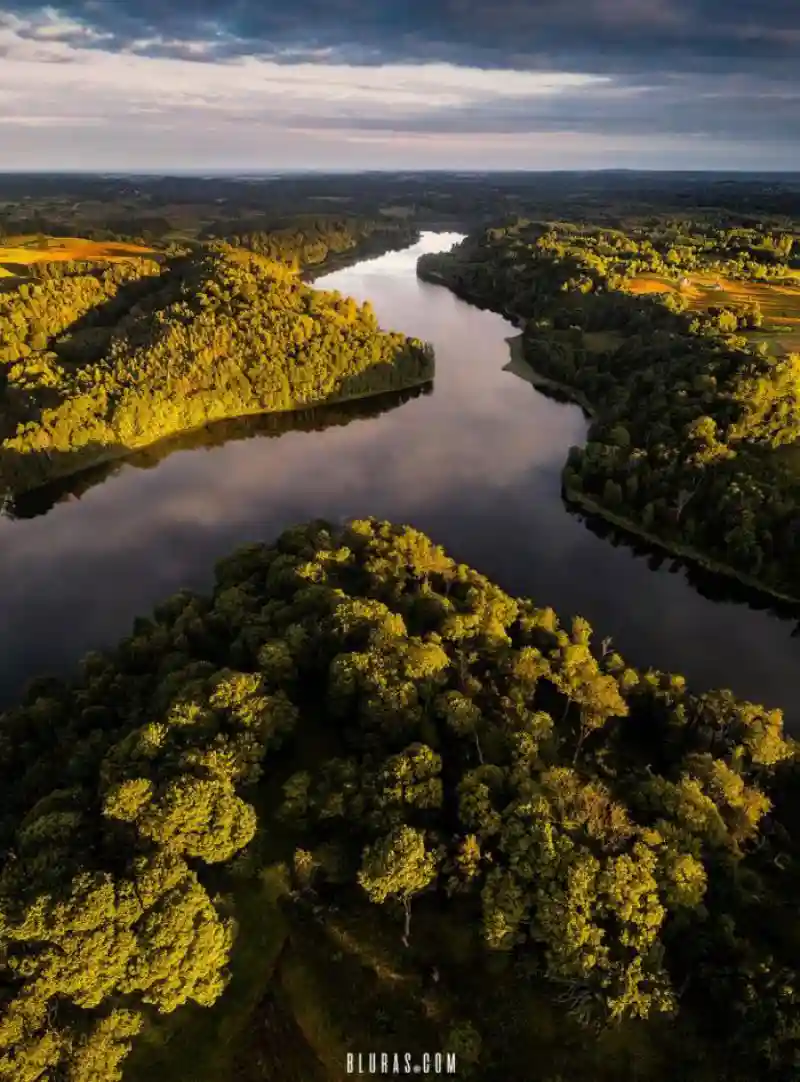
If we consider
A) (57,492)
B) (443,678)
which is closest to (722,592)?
(443,678)

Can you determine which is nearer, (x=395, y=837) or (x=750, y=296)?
(x=395, y=837)

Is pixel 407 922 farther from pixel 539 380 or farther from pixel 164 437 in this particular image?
pixel 539 380

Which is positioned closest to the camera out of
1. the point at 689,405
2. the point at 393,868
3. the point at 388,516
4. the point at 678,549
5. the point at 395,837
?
the point at 393,868

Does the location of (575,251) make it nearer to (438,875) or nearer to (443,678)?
(443,678)

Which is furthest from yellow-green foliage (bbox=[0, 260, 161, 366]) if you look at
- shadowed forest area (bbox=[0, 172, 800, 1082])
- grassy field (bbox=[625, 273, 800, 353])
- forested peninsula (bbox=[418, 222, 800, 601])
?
grassy field (bbox=[625, 273, 800, 353])

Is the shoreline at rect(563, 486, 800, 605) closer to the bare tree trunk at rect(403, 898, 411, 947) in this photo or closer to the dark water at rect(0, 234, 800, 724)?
the dark water at rect(0, 234, 800, 724)

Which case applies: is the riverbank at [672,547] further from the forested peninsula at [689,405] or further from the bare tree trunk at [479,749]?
the bare tree trunk at [479,749]

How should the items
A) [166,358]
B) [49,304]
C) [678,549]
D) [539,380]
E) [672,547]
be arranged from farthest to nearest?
[49,304] < [539,380] < [166,358] < [672,547] < [678,549]

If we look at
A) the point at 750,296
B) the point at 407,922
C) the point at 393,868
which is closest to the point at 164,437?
the point at 393,868
